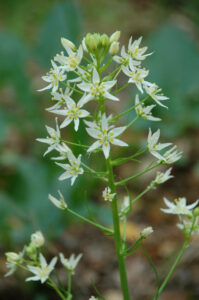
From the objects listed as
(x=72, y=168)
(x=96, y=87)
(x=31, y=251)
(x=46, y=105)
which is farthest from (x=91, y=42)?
(x=46, y=105)

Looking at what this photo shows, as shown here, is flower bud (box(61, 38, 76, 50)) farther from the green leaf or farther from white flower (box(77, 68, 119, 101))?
the green leaf

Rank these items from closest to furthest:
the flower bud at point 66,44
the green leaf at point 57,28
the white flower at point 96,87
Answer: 1. the white flower at point 96,87
2. the flower bud at point 66,44
3. the green leaf at point 57,28

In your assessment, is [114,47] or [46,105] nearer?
[114,47]

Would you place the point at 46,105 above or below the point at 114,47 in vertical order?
above

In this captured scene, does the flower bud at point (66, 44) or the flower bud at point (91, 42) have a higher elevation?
the flower bud at point (66, 44)

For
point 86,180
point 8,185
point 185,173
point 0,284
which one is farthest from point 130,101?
point 0,284

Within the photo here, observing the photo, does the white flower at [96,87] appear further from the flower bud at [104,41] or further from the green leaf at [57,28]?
the green leaf at [57,28]

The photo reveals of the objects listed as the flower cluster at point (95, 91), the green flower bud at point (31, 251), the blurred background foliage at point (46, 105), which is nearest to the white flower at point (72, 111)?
the flower cluster at point (95, 91)

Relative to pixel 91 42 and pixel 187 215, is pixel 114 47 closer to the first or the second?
pixel 91 42

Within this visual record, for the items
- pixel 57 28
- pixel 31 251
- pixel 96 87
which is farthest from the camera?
pixel 57 28
